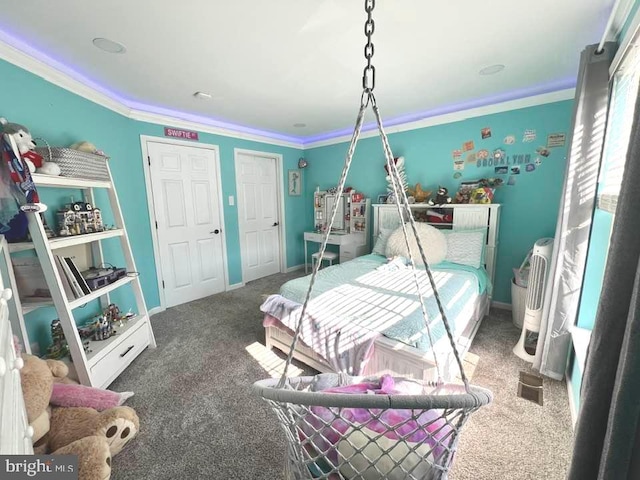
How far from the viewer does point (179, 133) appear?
315 cm

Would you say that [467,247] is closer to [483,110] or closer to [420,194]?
[420,194]

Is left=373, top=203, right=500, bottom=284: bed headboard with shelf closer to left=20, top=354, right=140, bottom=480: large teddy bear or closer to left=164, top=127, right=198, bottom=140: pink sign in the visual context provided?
left=164, top=127, right=198, bottom=140: pink sign

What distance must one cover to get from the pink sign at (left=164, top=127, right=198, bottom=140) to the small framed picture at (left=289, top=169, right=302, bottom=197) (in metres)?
1.67

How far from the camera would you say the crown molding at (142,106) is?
5.56 ft

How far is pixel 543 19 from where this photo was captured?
5.10 ft

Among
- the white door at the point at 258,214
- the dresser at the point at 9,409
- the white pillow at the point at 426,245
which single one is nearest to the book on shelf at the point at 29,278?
the dresser at the point at 9,409

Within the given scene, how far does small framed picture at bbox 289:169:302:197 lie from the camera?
4.59 meters

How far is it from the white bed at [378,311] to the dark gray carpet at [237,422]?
29 centimetres

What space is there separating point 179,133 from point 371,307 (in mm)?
2979

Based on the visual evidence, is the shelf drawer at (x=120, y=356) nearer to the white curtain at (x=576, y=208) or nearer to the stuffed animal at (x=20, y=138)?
the stuffed animal at (x=20, y=138)

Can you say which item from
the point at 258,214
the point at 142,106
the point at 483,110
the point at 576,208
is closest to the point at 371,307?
the point at 576,208

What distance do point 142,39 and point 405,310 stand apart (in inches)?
97.9

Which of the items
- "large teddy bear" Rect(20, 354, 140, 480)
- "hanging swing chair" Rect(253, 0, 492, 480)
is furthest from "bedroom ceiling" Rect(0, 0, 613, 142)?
"large teddy bear" Rect(20, 354, 140, 480)

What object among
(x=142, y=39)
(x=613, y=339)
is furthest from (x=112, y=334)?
(x=613, y=339)
